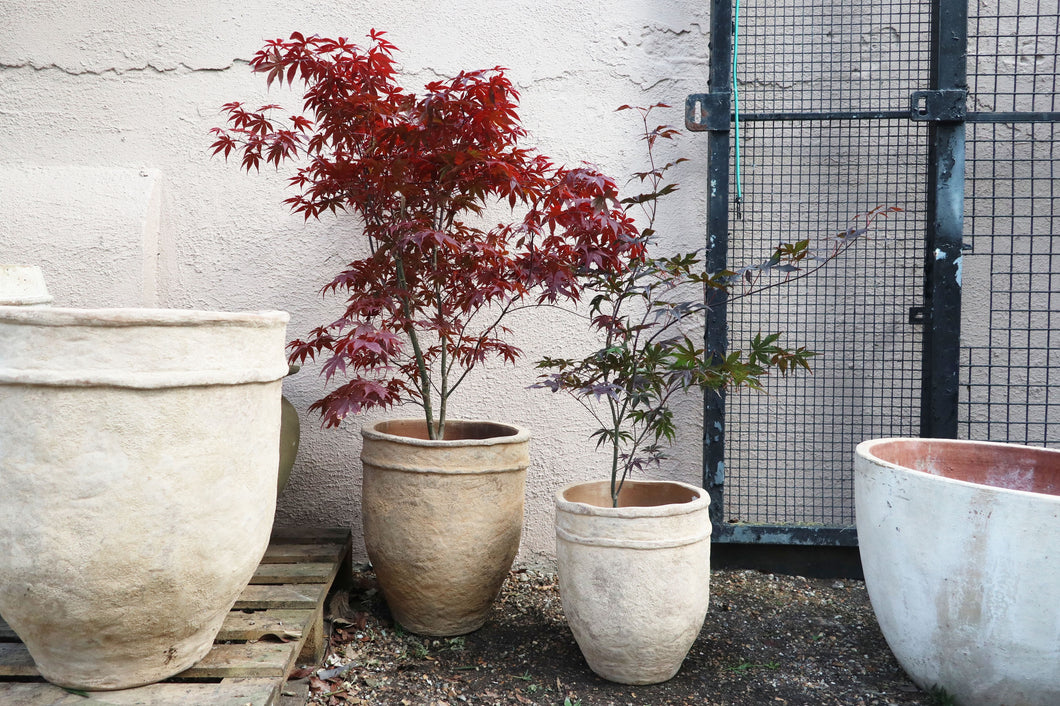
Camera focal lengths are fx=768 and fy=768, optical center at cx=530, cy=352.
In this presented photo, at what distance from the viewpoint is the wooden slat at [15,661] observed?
5.39 feet

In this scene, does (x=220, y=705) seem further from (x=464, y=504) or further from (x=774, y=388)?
(x=774, y=388)

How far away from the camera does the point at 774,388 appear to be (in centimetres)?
286

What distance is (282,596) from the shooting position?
2049 millimetres

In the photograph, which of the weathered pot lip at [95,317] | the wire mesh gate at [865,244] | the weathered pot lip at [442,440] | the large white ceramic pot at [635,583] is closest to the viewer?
the weathered pot lip at [95,317]

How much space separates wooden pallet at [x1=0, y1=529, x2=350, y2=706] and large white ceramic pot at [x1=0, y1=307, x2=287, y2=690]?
6 cm

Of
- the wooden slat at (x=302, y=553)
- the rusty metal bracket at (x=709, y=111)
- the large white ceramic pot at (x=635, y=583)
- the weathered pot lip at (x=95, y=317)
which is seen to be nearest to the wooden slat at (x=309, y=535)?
the wooden slat at (x=302, y=553)

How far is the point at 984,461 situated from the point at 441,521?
1.61 meters

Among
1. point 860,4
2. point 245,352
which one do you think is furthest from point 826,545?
point 245,352

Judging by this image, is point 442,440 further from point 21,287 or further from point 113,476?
point 21,287

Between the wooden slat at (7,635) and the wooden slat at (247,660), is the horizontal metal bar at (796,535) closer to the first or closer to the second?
the wooden slat at (247,660)

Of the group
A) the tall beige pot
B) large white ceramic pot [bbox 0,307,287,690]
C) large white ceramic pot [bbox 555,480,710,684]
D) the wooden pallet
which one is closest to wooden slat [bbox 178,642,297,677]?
the wooden pallet

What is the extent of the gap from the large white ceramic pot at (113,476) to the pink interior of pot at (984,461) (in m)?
1.76

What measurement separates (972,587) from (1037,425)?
4.50 feet

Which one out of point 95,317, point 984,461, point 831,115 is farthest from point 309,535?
point 831,115
